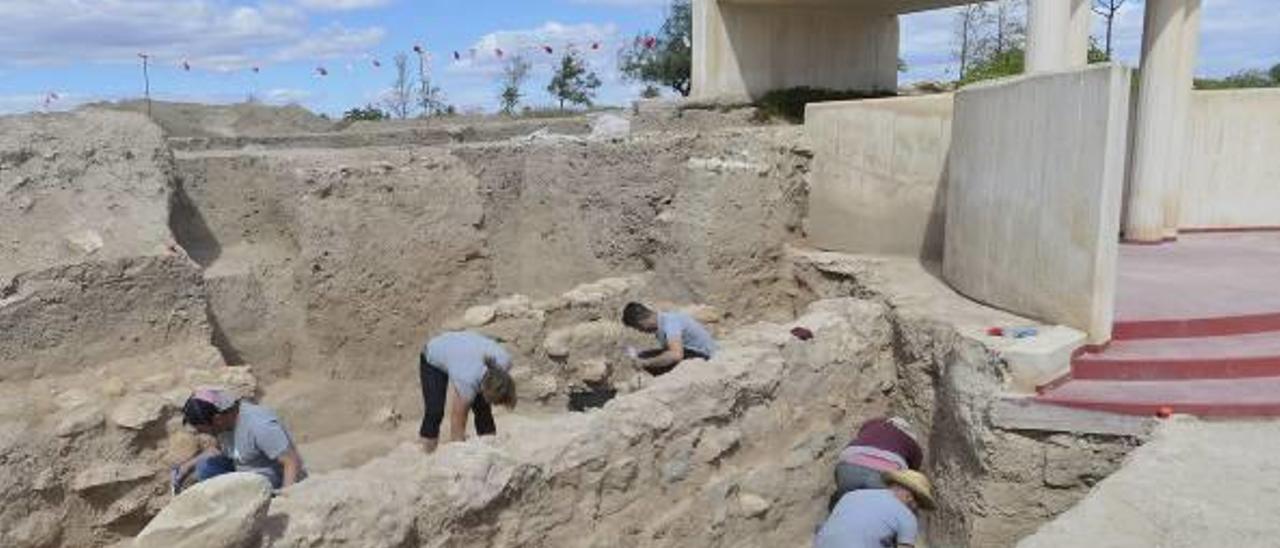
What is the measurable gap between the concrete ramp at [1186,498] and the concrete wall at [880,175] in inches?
180

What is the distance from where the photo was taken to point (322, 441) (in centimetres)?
840

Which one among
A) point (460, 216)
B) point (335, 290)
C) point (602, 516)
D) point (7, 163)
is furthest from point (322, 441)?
point (602, 516)

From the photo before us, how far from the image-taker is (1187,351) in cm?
618

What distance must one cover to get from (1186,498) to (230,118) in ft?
62.7

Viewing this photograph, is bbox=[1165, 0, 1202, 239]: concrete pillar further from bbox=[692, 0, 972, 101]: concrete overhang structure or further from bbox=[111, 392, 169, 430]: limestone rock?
bbox=[111, 392, 169, 430]: limestone rock

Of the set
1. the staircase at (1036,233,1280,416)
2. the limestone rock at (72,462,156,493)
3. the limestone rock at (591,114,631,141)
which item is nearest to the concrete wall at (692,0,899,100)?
the limestone rock at (591,114,631,141)

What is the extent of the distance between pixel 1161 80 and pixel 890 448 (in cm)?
657

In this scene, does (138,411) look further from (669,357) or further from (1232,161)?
(1232,161)

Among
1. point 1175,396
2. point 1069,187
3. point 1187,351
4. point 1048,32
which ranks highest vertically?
point 1048,32

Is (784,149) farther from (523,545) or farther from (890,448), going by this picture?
(523,545)

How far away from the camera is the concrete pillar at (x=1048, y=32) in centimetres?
887

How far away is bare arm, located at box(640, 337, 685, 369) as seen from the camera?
23.4ft

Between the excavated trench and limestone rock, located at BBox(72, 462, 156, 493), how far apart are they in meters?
0.18

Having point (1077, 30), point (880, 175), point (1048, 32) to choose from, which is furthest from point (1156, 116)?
point (880, 175)
